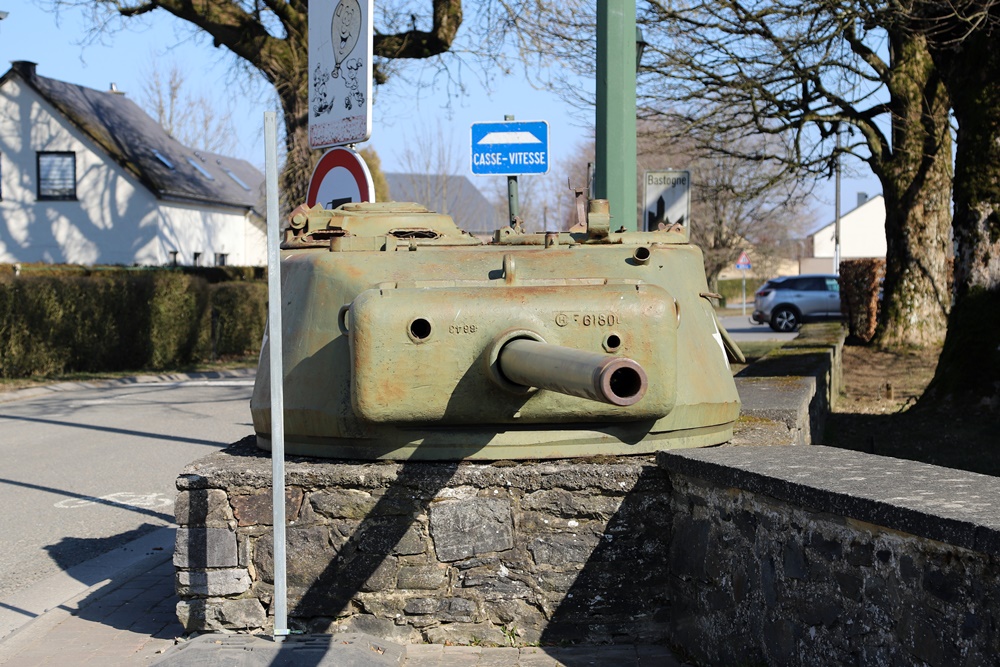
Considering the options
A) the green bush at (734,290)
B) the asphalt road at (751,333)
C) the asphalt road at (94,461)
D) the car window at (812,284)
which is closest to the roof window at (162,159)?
the asphalt road at (751,333)

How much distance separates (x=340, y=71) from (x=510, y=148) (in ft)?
8.29

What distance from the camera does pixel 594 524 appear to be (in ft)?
15.0

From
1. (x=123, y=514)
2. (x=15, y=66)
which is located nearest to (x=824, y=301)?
(x=15, y=66)

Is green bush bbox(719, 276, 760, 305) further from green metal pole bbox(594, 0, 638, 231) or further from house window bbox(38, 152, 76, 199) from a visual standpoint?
green metal pole bbox(594, 0, 638, 231)

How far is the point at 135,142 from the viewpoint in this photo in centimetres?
3934

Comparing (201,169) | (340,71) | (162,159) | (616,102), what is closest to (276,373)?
(340,71)

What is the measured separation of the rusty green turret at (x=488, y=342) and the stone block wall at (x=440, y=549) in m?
0.14

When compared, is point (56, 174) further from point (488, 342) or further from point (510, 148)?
point (488, 342)

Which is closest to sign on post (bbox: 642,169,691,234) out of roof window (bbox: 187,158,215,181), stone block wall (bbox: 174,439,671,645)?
stone block wall (bbox: 174,439,671,645)

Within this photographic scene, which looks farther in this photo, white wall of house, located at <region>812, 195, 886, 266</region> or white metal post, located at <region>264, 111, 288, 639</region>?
white wall of house, located at <region>812, 195, 886, 266</region>

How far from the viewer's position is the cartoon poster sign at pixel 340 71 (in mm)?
5906

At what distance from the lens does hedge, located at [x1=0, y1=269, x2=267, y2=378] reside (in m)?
18.8

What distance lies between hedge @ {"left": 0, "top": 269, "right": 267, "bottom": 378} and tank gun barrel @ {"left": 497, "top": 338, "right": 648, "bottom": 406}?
1622 centimetres

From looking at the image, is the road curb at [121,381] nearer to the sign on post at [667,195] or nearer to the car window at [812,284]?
the sign on post at [667,195]
